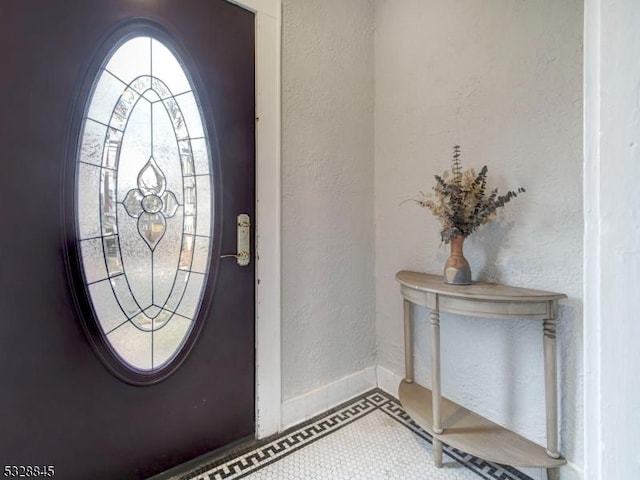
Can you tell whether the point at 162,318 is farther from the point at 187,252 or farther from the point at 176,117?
the point at 176,117

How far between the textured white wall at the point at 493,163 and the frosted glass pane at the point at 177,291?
1184 millimetres

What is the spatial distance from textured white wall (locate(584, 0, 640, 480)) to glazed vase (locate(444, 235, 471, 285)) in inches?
40.1

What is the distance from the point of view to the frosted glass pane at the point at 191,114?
134cm

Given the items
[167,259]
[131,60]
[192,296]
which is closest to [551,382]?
[192,296]

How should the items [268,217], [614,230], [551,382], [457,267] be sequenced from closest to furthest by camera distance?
[614,230]
[551,382]
[457,267]
[268,217]

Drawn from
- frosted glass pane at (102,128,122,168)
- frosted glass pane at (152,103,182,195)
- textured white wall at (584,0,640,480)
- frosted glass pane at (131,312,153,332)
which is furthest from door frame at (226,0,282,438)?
textured white wall at (584,0,640,480)

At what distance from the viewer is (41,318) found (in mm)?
1064

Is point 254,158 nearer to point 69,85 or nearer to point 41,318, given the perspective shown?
point 69,85

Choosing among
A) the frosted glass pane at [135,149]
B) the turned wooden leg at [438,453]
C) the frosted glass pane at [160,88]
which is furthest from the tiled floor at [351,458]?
the frosted glass pane at [160,88]

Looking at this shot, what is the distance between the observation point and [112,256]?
3.95 ft

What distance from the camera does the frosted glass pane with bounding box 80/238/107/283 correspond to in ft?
3.75

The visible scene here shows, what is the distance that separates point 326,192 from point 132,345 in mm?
1183

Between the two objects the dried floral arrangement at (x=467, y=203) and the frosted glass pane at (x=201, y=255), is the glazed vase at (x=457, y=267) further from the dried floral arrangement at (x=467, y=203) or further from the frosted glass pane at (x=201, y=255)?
the frosted glass pane at (x=201, y=255)

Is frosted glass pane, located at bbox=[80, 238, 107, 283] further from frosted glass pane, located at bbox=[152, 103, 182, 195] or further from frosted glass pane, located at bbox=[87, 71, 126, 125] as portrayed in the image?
frosted glass pane, located at bbox=[87, 71, 126, 125]
